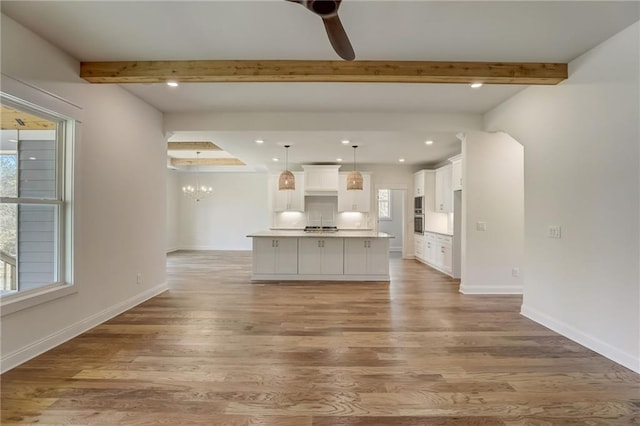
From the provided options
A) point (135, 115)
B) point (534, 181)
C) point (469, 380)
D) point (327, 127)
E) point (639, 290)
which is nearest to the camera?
point (469, 380)

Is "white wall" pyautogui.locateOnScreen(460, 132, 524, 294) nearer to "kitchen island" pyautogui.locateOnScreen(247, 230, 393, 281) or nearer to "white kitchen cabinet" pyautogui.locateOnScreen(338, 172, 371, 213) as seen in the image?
"kitchen island" pyautogui.locateOnScreen(247, 230, 393, 281)

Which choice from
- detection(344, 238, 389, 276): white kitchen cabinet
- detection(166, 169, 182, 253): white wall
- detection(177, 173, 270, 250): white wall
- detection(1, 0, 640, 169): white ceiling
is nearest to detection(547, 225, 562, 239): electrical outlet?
detection(1, 0, 640, 169): white ceiling

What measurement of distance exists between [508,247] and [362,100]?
10.4 ft

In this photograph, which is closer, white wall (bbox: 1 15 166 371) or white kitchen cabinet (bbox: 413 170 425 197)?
white wall (bbox: 1 15 166 371)

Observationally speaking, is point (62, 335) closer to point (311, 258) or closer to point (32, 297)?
point (32, 297)

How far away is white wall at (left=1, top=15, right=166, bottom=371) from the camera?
8.39 ft

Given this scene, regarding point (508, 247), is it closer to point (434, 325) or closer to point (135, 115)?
point (434, 325)

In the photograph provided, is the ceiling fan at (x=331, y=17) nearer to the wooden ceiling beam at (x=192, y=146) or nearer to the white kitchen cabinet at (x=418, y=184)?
the wooden ceiling beam at (x=192, y=146)

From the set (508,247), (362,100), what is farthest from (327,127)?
(508,247)

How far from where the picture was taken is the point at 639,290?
2.45m

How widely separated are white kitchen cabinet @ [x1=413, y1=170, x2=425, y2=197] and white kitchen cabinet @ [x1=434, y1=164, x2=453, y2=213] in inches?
20.5

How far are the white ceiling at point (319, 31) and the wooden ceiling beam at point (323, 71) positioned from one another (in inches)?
3.1

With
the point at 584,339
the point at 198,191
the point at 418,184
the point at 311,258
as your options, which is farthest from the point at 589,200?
the point at 198,191

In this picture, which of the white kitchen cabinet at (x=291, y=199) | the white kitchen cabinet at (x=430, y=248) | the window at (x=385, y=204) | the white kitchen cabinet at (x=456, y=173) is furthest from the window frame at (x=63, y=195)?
the window at (x=385, y=204)
